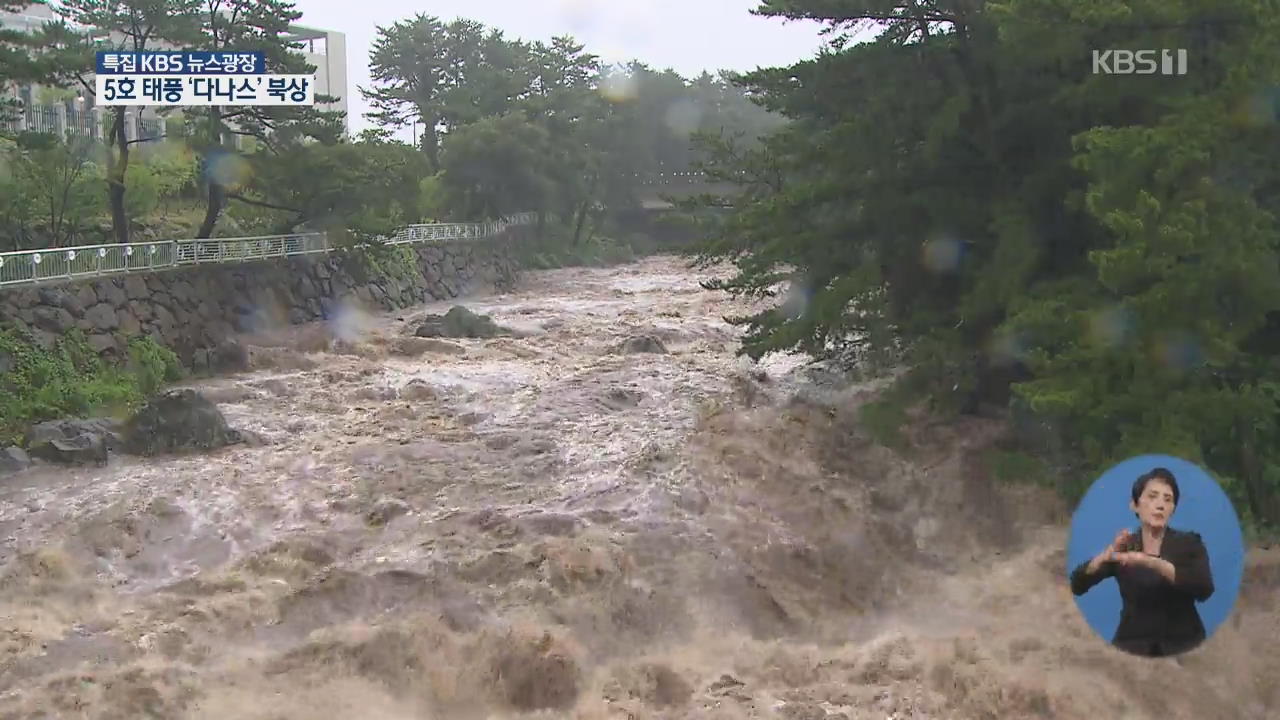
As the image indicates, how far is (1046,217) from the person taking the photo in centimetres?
1070

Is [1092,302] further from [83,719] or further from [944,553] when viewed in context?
[83,719]

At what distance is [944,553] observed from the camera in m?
9.32

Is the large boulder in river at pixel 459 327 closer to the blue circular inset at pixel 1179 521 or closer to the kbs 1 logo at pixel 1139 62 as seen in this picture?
the kbs 1 logo at pixel 1139 62

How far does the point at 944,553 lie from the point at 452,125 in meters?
32.8

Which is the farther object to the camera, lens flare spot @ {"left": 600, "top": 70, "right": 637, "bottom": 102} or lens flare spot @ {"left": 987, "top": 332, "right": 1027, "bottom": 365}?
lens flare spot @ {"left": 600, "top": 70, "right": 637, "bottom": 102}

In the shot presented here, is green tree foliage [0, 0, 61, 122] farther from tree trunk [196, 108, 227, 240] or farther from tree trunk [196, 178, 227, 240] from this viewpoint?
tree trunk [196, 178, 227, 240]

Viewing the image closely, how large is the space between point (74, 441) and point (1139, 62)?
1115 centimetres

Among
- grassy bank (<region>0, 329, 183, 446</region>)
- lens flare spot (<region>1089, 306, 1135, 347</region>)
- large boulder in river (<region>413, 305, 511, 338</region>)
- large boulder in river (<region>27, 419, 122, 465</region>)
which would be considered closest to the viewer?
lens flare spot (<region>1089, 306, 1135, 347</region>)

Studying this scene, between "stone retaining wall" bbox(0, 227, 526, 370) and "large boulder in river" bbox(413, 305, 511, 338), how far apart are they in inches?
100.0

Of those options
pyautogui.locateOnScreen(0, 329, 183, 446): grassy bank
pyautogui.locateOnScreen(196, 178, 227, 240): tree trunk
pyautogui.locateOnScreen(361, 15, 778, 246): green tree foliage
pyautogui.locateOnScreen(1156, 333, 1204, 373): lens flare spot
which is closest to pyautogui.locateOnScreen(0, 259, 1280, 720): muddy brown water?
pyautogui.locateOnScreen(1156, 333, 1204, 373): lens flare spot

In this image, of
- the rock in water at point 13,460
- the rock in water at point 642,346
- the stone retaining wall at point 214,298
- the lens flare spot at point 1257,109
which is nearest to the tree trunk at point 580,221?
the stone retaining wall at point 214,298

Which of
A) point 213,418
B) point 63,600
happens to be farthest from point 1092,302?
point 213,418

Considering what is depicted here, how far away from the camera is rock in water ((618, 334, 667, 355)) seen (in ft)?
A: 59.6

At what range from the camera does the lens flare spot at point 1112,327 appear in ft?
25.7
